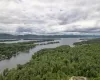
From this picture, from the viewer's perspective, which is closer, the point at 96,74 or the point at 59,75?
the point at 59,75

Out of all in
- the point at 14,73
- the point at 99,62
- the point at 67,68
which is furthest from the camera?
the point at 99,62

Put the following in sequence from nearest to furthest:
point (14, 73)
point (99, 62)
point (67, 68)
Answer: point (14, 73) < point (67, 68) < point (99, 62)

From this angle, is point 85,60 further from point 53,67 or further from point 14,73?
point 14,73

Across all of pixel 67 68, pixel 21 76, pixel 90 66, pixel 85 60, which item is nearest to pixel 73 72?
pixel 67 68

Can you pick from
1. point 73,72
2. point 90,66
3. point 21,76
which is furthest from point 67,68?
point 21,76

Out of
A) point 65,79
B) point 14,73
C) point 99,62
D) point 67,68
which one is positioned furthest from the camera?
point 99,62

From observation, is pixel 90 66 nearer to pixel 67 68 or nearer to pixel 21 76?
pixel 67 68

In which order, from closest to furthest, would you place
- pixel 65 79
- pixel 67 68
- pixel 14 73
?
1. pixel 65 79
2. pixel 14 73
3. pixel 67 68

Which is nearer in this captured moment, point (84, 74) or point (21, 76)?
point (21, 76)
